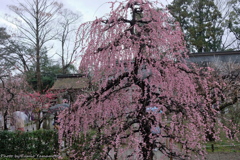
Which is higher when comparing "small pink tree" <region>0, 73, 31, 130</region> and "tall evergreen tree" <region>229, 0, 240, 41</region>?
"tall evergreen tree" <region>229, 0, 240, 41</region>

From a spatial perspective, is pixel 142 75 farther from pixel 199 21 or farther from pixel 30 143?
pixel 199 21

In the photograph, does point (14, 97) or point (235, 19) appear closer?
point (14, 97)

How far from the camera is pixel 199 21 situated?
1966 centimetres

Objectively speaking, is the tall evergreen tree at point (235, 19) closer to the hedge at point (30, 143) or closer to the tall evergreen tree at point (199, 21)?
the tall evergreen tree at point (199, 21)

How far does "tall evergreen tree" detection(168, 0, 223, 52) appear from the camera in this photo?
18828 millimetres

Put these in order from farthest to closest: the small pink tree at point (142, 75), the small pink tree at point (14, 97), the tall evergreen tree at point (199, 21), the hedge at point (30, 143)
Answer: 1. the tall evergreen tree at point (199, 21)
2. the small pink tree at point (14, 97)
3. the hedge at point (30, 143)
4. the small pink tree at point (142, 75)

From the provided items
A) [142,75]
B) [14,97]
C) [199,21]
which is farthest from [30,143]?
[199,21]

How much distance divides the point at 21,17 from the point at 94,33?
1239 centimetres

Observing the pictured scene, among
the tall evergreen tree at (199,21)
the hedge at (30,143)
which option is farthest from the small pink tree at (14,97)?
the tall evergreen tree at (199,21)

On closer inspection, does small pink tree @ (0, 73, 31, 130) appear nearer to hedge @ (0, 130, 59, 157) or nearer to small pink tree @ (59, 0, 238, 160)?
hedge @ (0, 130, 59, 157)

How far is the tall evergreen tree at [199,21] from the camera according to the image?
18828 millimetres

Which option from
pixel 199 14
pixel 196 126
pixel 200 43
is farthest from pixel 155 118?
pixel 199 14

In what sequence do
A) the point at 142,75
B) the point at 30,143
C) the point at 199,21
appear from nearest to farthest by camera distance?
the point at 142,75 < the point at 30,143 < the point at 199,21

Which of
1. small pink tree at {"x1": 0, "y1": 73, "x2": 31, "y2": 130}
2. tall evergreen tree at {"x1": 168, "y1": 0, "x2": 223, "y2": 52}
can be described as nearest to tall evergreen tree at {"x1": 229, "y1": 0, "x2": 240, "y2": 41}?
tall evergreen tree at {"x1": 168, "y1": 0, "x2": 223, "y2": 52}
